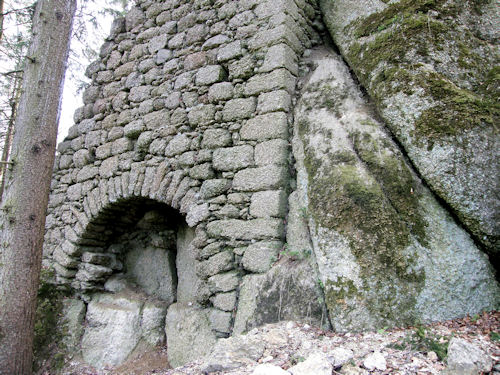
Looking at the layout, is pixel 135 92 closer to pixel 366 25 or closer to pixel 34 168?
pixel 34 168

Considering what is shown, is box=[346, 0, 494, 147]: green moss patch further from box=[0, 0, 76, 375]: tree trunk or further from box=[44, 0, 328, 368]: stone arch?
box=[0, 0, 76, 375]: tree trunk

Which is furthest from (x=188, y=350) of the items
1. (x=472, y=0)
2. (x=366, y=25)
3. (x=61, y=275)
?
(x=472, y=0)

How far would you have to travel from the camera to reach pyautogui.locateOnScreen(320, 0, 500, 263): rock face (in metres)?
2.41

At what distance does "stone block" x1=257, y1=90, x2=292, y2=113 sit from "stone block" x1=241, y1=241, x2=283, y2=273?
1193 millimetres

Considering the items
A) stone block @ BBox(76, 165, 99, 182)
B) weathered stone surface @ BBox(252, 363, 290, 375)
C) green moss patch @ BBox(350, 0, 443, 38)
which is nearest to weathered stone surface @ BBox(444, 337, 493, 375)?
weathered stone surface @ BBox(252, 363, 290, 375)

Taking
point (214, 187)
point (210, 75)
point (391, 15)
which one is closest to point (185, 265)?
point (214, 187)

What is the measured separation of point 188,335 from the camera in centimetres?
351

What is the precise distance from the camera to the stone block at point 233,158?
129 inches

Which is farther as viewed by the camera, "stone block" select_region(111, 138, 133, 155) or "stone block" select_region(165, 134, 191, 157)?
"stone block" select_region(111, 138, 133, 155)

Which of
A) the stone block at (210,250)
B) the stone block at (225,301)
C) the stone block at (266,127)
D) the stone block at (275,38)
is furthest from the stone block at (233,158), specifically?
the stone block at (225,301)

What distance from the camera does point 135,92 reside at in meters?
4.30

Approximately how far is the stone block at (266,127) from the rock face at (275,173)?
0.01 meters

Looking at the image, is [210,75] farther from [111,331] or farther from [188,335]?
[111,331]

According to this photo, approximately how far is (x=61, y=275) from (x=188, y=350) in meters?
2.11
